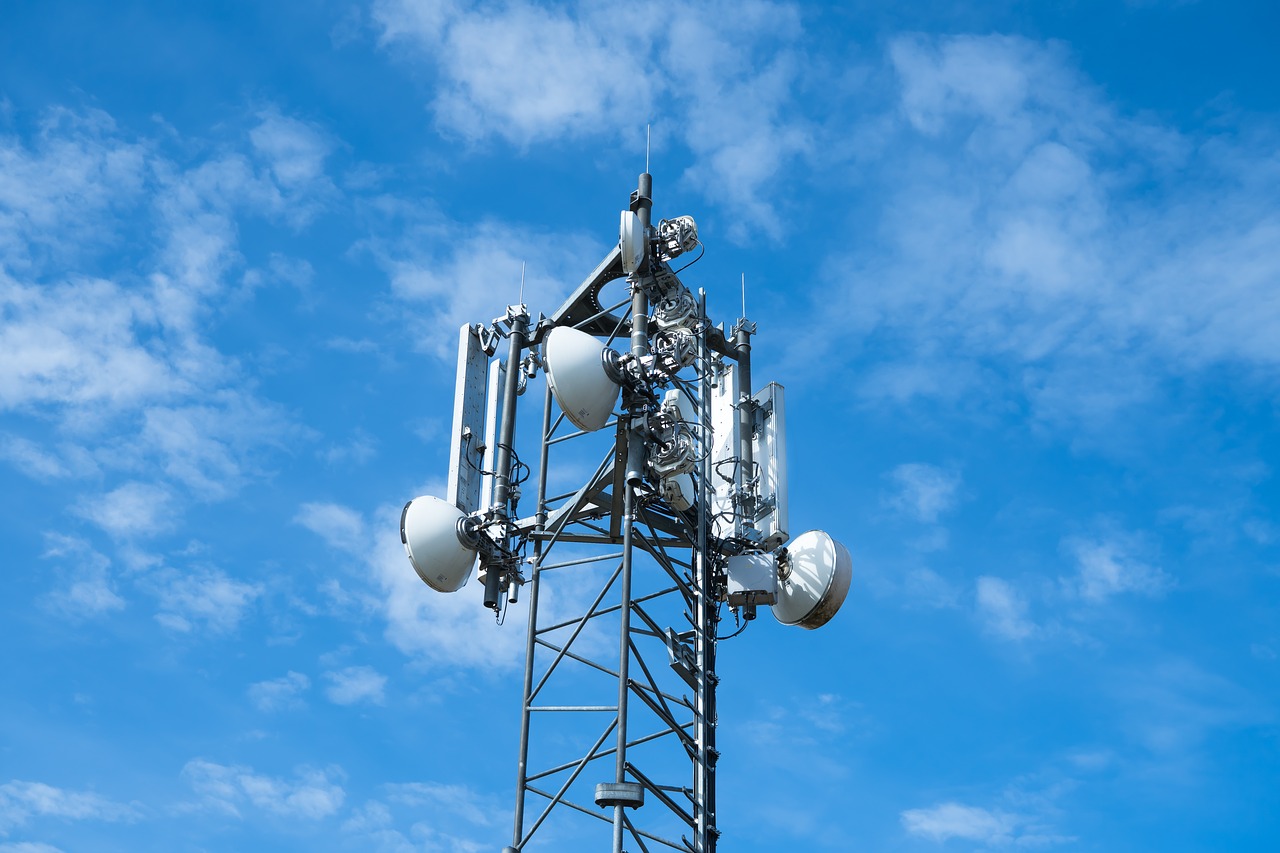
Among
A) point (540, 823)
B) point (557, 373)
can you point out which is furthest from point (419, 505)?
point (540, 823)

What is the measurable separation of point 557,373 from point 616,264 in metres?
A: 4.01

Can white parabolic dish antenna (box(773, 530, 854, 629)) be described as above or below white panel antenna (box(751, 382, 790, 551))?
below

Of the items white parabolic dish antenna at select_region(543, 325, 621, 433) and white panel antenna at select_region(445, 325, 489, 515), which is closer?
white parabolic dish antenna at select_region(543, 325, 621, 433)

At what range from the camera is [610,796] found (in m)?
26.3

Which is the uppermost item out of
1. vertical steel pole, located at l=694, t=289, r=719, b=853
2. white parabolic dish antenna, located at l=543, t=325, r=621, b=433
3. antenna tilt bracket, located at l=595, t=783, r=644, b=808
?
white parabolic dish antenna, located at l=543, t=325, r=621, b=433

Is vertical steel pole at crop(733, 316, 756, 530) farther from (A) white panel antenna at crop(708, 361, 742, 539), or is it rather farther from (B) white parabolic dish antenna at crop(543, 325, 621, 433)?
(B) white parabolic dish antenna at crop(543, 325, 621, 433)

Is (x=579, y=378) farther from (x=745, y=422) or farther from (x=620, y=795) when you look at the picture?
(x=620, y=795)

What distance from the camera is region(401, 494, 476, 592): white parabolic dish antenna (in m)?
30.5

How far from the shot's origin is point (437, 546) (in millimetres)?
30531

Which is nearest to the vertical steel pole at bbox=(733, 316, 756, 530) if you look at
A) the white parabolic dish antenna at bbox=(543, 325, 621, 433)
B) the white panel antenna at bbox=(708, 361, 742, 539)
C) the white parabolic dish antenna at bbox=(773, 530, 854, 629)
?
the white panel antenna at bbox=(708, 361, 742, 539)

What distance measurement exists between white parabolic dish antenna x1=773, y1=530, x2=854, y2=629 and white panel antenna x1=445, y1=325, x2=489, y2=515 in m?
6.06

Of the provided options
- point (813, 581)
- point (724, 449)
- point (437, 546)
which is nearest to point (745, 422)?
point (724, 449)

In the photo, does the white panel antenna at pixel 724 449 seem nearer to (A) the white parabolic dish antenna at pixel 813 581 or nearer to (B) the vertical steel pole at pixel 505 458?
(A) the white parabolic dish antenna at pixel 813 581

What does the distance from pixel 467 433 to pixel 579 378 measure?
384cm
